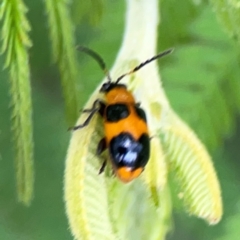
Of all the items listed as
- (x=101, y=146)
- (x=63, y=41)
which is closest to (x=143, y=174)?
(x=101, y=146)

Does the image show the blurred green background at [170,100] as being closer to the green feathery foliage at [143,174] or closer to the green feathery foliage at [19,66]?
the green feathery foliage at [143,174]

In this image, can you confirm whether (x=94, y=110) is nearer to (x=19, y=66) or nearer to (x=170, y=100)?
(x=19, y=66)

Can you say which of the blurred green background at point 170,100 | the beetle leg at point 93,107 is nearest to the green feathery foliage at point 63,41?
the beetle leg at point 93,107

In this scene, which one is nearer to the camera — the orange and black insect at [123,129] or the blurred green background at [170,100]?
the orange and black insect at [123,129]

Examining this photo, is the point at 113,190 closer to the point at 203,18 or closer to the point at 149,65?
the point at 149,65

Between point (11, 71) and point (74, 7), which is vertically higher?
point (74, 7)

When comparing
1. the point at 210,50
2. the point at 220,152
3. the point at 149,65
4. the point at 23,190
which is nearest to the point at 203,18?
the point at 210,50

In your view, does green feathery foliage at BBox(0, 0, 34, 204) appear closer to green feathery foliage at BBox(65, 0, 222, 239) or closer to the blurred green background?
green feathery foliage at BBox(65, 0, 222, 239)
